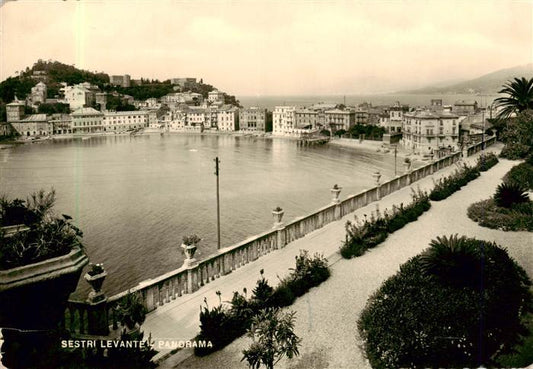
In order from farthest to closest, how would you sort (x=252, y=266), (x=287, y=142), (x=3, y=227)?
(x=287, y=142) < (x=252, y=266) < (x=3, y=227)

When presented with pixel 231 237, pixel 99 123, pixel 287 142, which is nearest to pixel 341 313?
pixel 231 237

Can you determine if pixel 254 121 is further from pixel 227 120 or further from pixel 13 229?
pixel 13 229

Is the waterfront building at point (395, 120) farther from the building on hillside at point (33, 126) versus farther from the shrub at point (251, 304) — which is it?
the shrub at point (251, 304)

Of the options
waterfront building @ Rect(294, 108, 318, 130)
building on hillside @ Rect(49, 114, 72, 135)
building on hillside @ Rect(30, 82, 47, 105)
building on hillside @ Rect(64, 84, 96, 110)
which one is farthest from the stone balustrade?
building on hillside @ Rect(64, 84, 96, 110)

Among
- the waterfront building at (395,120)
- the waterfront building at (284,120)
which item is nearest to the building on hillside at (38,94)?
the waterfront building at (284,120)

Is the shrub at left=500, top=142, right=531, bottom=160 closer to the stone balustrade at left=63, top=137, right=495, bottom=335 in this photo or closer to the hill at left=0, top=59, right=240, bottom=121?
the stone balustrade at left=63, top=137, right=495, bottom=335

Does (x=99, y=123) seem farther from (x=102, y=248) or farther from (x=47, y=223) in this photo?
(x=47, y=223)
